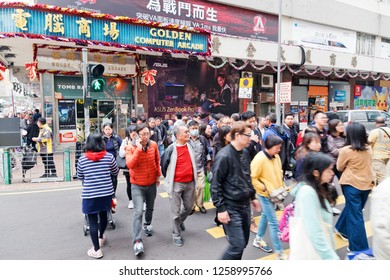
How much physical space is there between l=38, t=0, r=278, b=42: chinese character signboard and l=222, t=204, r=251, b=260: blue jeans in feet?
38.1

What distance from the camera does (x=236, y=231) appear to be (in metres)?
3.18

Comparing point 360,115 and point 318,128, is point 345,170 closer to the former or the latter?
point 318,128

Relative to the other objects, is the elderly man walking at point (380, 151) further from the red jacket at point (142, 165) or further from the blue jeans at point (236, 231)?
the red jacket at point (142, 165)

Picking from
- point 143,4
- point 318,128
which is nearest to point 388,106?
point 143,4

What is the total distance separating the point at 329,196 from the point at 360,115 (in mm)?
13322

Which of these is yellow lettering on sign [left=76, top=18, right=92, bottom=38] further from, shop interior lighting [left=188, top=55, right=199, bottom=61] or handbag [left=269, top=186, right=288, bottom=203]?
handbag [left=269, top=186, right=288, bottom=203]

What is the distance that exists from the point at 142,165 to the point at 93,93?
10.5 meters

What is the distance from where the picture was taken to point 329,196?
2486mm

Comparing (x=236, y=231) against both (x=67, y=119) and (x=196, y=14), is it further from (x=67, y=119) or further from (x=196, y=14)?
(x=196, y=14)

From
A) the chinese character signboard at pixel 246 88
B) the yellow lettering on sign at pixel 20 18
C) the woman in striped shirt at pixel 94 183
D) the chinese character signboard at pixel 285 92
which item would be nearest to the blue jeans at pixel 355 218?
the woman in striped shirt at pixel 94 183

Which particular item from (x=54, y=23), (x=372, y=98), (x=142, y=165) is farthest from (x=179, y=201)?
(x=372, y=98)

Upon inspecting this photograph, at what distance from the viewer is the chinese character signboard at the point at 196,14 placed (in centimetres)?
1248

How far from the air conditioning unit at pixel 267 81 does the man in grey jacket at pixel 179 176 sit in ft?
50.2

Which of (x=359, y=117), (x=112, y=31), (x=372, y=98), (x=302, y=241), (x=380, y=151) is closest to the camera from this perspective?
(x=302, y=241)
